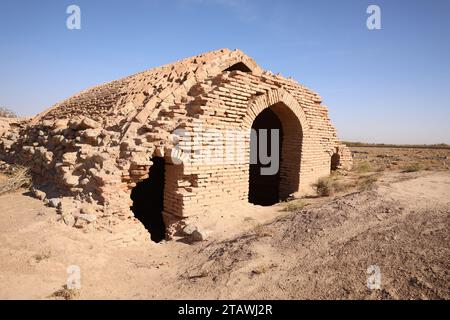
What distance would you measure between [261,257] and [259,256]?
0.13 ft

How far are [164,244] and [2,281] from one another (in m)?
2.58

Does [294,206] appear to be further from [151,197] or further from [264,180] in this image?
[151,197]

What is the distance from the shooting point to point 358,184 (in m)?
8.27

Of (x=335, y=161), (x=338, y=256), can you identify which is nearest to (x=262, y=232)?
(x=338, y=256)

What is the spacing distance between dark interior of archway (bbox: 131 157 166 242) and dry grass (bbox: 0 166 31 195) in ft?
8.39

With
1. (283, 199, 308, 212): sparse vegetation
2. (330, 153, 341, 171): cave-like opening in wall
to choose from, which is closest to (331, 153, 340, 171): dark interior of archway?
(330, 153, 341, 171): cave-like opening in wall

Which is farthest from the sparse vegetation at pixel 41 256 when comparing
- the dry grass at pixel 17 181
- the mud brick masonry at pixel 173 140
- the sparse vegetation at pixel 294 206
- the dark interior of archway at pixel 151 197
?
the sparse vegetation at pixel 294 206

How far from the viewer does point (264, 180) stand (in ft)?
34.2

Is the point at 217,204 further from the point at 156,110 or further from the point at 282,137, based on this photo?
the point at 282,137

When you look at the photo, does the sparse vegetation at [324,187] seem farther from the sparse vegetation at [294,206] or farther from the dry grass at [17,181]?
the dry grass at [17,181]

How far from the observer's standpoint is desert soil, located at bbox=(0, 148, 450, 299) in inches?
139

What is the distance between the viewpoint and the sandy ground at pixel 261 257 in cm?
352

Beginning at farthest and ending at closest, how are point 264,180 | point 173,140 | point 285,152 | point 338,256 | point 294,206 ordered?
point 264,180, point 285,152, point 294,206, point 173,140, point 338,256

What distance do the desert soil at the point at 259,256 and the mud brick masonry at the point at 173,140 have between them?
708mm
